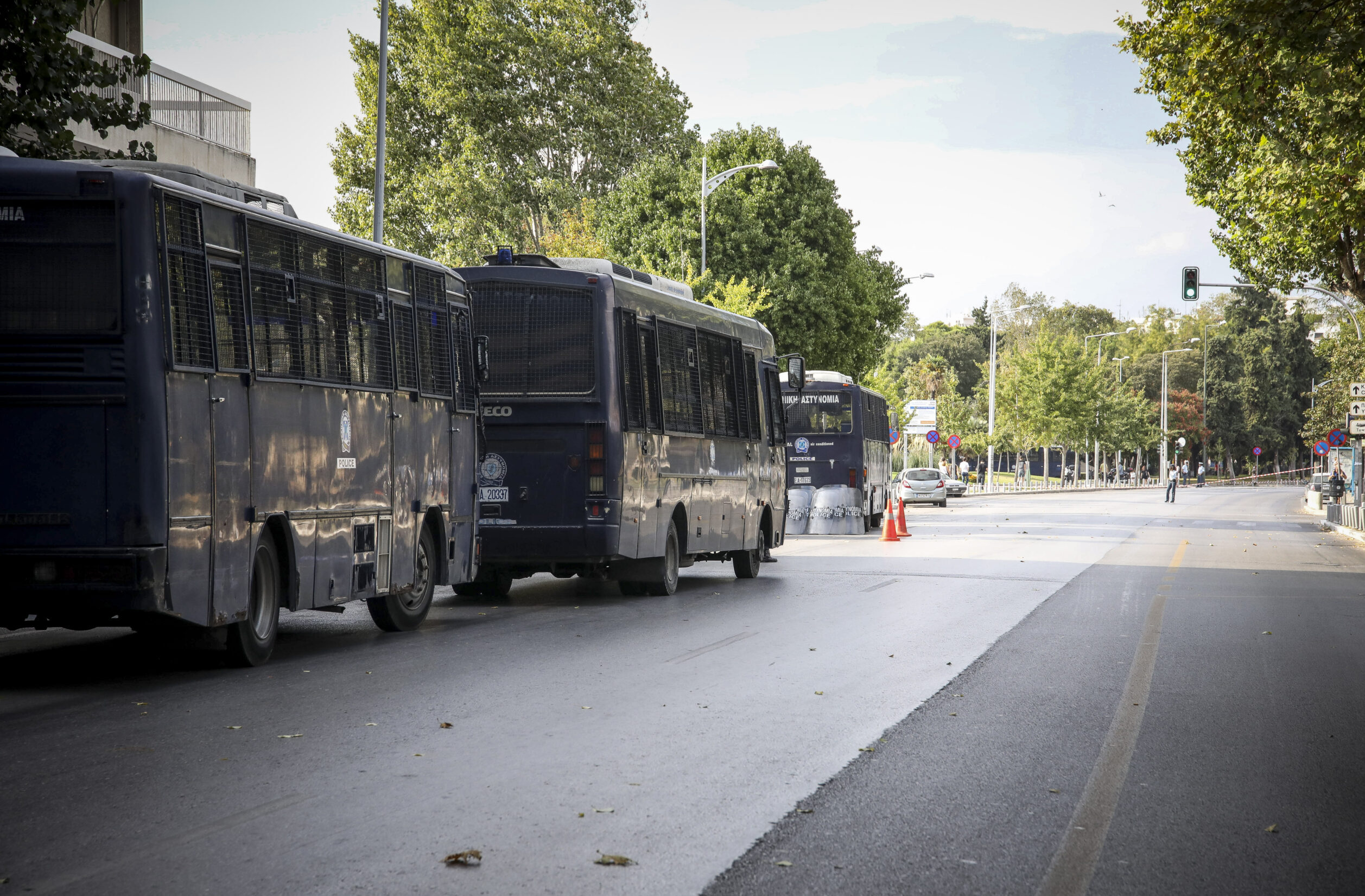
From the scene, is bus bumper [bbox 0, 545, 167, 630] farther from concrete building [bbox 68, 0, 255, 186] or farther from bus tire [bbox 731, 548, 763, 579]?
concrete building [bbox 68, 0, 255, 186]

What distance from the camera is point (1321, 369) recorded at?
124 m

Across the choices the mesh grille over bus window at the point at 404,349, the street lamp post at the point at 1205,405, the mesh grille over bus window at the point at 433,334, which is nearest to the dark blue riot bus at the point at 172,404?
the mesh grille over bus window at the point at 404,349

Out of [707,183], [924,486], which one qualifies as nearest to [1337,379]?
[924,486]

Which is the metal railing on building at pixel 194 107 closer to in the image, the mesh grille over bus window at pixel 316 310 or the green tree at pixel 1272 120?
the mesh grille over bus window at pixel 316 310

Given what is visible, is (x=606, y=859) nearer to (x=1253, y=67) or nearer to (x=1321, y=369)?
(x=1253, y=67)

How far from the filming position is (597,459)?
1502cm

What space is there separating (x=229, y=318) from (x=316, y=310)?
4.00ft

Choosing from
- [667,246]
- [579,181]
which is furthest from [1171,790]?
[579,181]

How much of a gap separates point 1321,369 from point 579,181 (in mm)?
84400

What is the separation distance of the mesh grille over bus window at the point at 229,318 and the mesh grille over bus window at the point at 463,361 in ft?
12.2

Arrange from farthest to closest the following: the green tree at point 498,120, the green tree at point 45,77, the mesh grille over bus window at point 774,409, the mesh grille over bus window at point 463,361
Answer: the green tree at point 498,120
the mesh grille over bus window at point 774,409
the green tree at point 45,77
the mesh grille over bus window at point 463,361

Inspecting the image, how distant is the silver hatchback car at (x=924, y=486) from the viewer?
5519 centimetres

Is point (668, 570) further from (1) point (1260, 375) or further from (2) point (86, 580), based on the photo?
(1) point (1260, 375)

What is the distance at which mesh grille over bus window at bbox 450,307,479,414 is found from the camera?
13.8 metres
